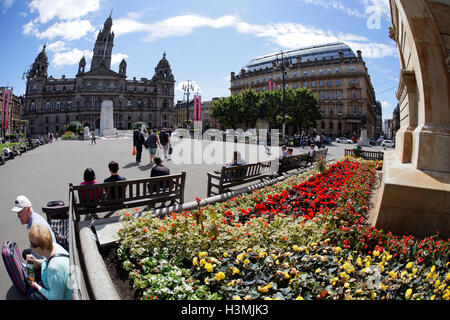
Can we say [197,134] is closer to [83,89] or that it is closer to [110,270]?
[110,270]

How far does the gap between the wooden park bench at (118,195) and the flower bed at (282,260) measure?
4.08 ft

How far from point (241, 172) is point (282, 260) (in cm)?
478

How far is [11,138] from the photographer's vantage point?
161 ft

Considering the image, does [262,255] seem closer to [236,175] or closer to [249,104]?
[236,175]

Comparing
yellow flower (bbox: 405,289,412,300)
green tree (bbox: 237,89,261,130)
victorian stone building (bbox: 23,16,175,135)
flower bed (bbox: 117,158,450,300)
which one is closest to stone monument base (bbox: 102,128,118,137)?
green tree (bbox: 237,89,261,130)

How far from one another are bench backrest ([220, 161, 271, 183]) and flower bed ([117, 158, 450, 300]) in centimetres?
248

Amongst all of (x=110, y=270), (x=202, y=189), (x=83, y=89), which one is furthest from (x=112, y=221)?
(x=83, y=89)

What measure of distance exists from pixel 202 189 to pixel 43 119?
121m

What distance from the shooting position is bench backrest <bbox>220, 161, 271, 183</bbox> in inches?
290

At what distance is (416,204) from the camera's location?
11.9 feet

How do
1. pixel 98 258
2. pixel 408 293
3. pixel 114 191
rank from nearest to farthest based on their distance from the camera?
pixel 408 293, pixel 98 258, pixel 114 191

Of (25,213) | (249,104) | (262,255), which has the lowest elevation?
(262,255)

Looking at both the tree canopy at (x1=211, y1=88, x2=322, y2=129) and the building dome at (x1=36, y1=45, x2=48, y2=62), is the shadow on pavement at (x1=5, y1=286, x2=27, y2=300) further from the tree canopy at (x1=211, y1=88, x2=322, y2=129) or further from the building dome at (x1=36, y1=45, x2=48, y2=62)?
the building dome at (x1=36, y1=45, x2=48, y2=62)

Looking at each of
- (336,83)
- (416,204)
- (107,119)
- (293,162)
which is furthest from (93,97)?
(416,204)
